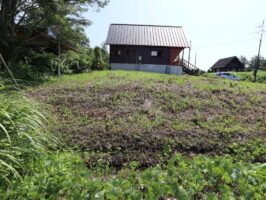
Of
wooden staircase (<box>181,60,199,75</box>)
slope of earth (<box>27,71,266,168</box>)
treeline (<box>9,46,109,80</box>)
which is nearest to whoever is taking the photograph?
slope of earth (<box>27,71,266,168</box>)

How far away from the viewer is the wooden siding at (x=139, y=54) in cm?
Answer: 2508

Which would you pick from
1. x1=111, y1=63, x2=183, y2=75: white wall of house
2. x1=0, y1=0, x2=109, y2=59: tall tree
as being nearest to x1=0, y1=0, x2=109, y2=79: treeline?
x1=0, y1=0, x2=109, y2=59: tall tree

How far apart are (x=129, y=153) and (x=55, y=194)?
7.56 ft

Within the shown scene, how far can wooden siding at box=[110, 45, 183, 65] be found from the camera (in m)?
25.1

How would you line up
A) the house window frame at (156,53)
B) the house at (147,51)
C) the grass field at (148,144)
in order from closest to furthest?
the grass field at (148,144)
the house at (147,51)
the house window frame at (156,53)

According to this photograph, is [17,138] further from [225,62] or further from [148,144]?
[225,62]

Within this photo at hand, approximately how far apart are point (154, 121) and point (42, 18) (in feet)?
32.2

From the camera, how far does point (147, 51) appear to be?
82.9ft

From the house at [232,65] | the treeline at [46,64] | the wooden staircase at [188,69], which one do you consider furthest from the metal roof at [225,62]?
the treeline at [46,64]

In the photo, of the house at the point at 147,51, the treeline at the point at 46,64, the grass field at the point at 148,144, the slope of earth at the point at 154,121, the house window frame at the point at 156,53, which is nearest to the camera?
the grass field at the point at 148,144

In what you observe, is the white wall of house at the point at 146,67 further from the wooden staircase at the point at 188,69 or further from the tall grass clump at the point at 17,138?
the tall grass clump at the point at 17,138

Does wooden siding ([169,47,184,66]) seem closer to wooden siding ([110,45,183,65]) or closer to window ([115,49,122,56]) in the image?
wooden siding ([110,45,183,65])

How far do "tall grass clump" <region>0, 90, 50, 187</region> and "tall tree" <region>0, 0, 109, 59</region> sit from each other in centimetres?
1060

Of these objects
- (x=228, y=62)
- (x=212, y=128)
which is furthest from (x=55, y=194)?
(x=228, y=62)
